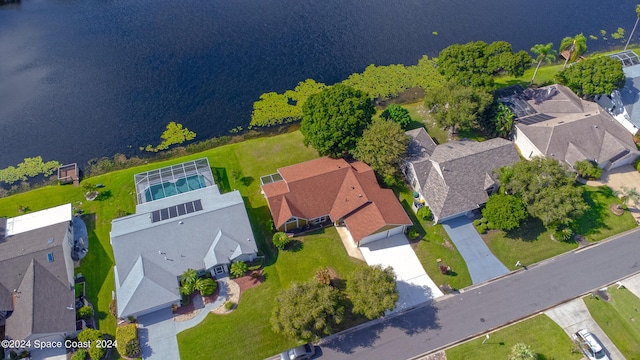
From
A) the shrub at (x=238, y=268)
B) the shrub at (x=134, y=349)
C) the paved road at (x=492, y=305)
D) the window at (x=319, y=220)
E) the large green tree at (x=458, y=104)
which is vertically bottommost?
the paved road at (x=492, y=305)

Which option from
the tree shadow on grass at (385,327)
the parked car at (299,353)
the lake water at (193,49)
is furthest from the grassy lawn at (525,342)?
the lake water at (193,49)

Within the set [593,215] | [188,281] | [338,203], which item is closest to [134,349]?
[188,281]

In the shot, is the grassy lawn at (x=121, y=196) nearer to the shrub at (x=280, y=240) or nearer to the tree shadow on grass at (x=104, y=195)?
the tree shadow on grass at (x=104, y=195)

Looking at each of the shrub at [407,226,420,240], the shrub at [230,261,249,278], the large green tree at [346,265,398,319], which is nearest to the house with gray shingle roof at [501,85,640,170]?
the shrub at [407,226,420,240]

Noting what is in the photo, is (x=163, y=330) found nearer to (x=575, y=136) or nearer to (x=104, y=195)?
(x=104, y=195)

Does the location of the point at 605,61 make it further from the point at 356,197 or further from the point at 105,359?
the point at 105,359

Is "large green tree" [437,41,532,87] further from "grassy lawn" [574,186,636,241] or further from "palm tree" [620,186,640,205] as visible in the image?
"palm tree" [620,186,640,205]
